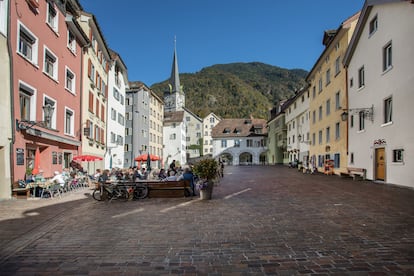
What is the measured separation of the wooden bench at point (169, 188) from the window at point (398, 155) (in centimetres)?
1135

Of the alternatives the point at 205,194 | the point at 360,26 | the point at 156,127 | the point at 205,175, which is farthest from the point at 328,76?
the point at 156,127

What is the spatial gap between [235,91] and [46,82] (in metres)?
129

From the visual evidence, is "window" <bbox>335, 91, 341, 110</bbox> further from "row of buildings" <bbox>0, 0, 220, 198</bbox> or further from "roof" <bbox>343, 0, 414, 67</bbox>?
"row of buildings" <bbox>0, 0, 220, 198</bbox>

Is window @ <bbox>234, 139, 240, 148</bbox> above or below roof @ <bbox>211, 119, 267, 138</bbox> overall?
below

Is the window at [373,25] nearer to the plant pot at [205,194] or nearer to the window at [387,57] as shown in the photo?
the window at [387,57]

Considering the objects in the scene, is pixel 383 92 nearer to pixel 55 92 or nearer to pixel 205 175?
pixel 205 175

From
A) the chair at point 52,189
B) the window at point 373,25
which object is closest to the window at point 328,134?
the window at point 373,25

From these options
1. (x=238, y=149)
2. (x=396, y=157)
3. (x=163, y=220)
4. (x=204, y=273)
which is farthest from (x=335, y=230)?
(x=238, y=149)

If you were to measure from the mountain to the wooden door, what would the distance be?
102081mm

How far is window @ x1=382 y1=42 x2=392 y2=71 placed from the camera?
16.8 m

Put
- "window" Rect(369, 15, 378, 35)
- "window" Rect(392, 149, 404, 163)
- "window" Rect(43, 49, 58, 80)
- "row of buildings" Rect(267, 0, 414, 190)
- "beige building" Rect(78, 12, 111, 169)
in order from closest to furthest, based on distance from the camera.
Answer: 1. "row of buildings" Rect(267, 0, 414, 190)
2. "window" Rect(392, 149, 404, 163)
3. "window" Rect(43, 49, 58, 80)
4. "window" Rect(369, 15, 378, 35)
5. "beige building" Rect(78, 12, 111, 169)

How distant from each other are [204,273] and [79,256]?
2281mm

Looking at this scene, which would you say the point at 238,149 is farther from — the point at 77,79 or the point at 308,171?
the point at 77,79

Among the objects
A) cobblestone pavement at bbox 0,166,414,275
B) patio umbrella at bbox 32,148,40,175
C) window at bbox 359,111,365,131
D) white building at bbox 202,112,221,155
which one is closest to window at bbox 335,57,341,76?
window at bbox 359,111,365,131
